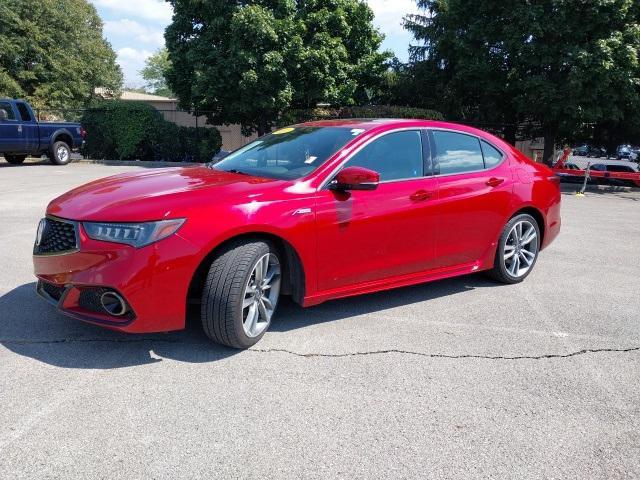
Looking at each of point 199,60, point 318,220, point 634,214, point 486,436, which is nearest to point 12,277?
point 318,220

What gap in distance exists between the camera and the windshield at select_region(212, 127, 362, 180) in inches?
170

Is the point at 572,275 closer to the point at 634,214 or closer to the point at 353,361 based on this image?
the point at 353,361

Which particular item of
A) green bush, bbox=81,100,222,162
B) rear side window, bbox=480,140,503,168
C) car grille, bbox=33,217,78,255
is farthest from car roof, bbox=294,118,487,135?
green bush, bbox=81,100,222,162

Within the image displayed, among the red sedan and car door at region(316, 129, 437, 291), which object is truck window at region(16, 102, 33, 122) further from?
car door at region(316, 129, 437, 291)

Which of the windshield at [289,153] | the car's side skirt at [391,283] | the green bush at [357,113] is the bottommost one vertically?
the car's side skirt at [391,283]

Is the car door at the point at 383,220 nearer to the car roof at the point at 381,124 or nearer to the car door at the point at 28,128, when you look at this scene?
the car roof at the point at 381,124

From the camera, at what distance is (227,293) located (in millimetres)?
3590

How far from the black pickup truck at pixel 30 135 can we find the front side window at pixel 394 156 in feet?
53.3

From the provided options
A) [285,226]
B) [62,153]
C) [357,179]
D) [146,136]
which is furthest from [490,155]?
[146,136]

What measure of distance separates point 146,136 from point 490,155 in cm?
1808

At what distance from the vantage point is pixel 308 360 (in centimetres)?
373

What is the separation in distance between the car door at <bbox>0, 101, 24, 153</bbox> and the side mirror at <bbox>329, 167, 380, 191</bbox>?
1670 centimetres

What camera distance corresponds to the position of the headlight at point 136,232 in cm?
339

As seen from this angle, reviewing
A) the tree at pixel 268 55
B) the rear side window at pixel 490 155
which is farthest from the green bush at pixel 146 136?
the rear side window at pixel 490 155
